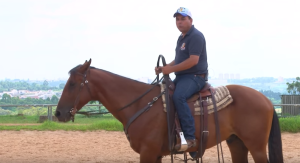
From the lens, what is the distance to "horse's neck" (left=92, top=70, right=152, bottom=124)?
15.9 ft

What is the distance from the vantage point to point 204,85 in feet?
16.7

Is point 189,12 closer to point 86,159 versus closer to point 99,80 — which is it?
point 99,80

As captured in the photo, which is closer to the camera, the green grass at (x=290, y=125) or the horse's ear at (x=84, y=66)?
the horse's ear at (x=84, y=66)

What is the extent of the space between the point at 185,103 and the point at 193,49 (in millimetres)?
689

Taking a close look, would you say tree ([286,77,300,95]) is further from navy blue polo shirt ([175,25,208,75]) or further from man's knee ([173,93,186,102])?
man's knee ([173,93,186,102])

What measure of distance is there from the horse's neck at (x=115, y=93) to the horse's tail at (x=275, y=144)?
186 cm

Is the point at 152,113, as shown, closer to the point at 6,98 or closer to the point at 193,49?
the point at 193,49

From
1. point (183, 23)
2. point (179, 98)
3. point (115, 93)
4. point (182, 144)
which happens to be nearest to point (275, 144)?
point (182, 144)

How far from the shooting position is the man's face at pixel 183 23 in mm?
4945

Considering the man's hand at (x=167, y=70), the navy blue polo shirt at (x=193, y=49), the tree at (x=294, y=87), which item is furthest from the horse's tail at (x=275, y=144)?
the tree at (x=294, y=87)

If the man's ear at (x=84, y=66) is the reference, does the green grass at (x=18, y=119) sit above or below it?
below

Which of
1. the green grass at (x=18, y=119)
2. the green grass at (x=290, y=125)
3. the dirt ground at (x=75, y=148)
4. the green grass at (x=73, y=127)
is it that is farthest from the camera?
the green grass at (x=18, y=119)

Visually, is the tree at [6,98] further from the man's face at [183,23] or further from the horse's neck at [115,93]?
the man's face at [183,23]

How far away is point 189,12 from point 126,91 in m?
1.33
